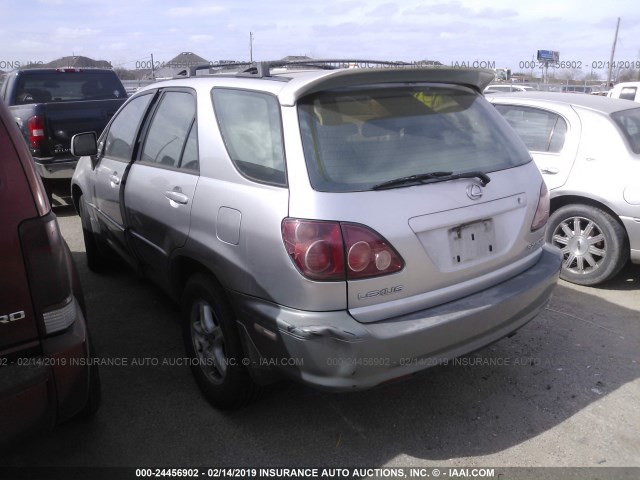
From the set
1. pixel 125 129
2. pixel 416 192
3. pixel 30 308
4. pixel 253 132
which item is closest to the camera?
pixel 30 308

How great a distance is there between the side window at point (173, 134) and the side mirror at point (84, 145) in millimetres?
841

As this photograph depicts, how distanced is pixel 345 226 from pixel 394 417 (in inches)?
49.9

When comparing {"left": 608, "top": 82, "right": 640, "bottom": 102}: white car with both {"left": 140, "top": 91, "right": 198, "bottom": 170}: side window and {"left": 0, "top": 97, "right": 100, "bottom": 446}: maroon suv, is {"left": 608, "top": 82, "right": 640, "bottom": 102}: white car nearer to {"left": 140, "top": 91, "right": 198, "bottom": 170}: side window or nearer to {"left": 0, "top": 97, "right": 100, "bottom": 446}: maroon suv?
{"left": 140, "top": 91, "right": 198, "bottom": 170}: side window

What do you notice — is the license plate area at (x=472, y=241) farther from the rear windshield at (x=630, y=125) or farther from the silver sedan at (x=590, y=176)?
the rear windshield at (x=630, y=125)

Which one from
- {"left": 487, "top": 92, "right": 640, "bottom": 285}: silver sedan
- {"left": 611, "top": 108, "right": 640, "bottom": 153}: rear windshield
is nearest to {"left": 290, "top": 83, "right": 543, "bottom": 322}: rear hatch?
{"left": 487, "top": 92, "right": 640, "bottom": 285}: silver sedan

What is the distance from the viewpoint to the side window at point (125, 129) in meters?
3.93

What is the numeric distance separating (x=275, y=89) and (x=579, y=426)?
7.71 feet

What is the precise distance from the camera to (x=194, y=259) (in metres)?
2.94

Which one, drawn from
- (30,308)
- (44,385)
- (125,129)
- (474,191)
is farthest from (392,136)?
(125,129)

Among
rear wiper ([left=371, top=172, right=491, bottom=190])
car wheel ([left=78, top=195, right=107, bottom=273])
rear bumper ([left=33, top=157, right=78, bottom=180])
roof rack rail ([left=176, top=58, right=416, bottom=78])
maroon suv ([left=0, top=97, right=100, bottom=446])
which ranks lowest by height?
car wheel ([left=78, top=195, right=107, bottom=273])

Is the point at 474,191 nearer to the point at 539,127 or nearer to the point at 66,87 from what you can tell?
the point at 539,127

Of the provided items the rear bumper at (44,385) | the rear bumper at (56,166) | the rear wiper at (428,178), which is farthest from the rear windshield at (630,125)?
the rear bumper at (56,166)

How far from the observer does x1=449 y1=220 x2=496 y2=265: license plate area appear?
2.55 meters

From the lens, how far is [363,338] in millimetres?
2266
